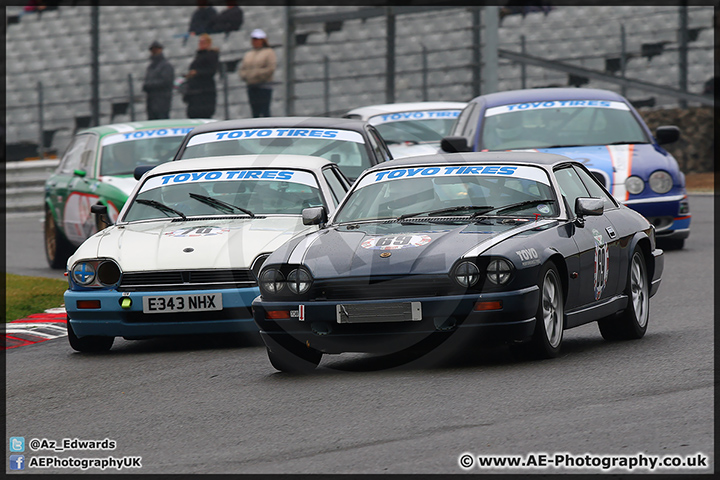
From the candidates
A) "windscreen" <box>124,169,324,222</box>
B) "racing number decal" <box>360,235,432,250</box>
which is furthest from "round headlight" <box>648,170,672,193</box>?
"racing number decal" <box>360,235,432,250</box>

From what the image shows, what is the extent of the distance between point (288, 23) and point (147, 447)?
1999 cm

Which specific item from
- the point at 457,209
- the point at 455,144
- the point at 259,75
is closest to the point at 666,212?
the point at 455,144

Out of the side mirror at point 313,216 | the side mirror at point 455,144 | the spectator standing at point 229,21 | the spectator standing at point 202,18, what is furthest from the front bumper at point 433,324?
the spectator standing at point 202,18

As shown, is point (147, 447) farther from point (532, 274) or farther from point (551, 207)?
point (551, 207)

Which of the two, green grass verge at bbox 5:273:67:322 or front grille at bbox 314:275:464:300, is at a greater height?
front grille at bbox 314:275:464:300

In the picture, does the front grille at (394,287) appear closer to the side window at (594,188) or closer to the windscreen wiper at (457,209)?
the windscreen wiper at (457,209)

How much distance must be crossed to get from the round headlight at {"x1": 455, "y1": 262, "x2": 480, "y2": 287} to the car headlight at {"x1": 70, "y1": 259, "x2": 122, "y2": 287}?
2629mm

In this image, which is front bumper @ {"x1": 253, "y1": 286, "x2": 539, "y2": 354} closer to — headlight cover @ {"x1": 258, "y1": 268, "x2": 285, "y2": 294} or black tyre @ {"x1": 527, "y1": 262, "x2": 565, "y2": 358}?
black tyre @ {"x1": 527, "y1": 262, "x2": 565, "y2": 358}

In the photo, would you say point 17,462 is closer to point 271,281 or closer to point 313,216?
point 271,281

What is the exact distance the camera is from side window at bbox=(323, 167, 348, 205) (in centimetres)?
995

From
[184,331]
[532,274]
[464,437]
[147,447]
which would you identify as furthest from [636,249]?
[147,447]

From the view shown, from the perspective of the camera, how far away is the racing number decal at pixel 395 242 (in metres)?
7.27

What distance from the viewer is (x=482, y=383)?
22.2ft

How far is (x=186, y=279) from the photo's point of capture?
28.0ft
